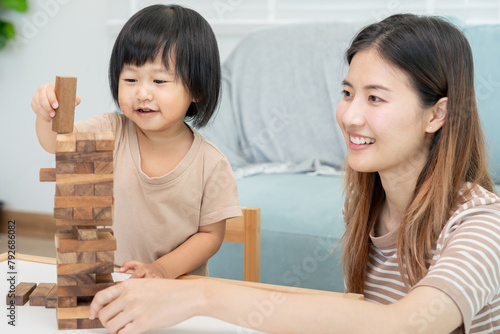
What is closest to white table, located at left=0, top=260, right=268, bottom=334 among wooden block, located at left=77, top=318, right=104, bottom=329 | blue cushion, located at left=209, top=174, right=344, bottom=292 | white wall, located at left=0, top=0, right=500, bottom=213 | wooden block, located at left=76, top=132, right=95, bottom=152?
wooden block, located at left=77, top=318, right=104, bottom=329

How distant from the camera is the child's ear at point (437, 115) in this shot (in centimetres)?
95

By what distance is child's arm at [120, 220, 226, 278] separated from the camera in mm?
938

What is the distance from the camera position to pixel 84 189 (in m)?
0.69

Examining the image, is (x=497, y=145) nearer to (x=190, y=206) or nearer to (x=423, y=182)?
(x=423, y=182)

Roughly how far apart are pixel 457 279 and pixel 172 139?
645 mm

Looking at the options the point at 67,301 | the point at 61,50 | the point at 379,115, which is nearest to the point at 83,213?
the point at 67,301

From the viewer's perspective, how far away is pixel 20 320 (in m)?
0.75

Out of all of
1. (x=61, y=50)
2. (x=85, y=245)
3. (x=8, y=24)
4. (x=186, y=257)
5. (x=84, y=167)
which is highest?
(x=8, y=24)

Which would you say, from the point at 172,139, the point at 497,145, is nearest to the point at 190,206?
the point at 172,139

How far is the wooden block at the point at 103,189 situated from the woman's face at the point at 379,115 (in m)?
0.42

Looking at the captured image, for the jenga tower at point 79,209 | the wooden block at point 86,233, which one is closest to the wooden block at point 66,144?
the jenga tower at point 79,209

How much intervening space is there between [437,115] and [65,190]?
2.06 ft

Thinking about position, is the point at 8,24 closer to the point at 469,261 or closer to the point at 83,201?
the point at 83,201

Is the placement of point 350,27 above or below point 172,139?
above
